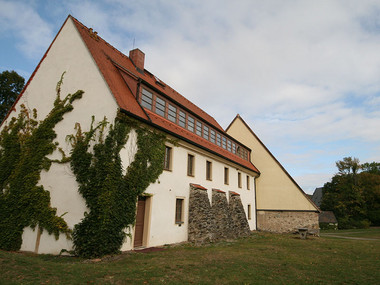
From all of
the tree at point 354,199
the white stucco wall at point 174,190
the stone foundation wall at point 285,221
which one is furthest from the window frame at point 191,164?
the tree at point 354,199

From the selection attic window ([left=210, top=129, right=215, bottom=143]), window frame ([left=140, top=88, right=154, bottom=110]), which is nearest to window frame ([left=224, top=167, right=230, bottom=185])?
attic window ([left=210, top=129, right=215, bottom=143])

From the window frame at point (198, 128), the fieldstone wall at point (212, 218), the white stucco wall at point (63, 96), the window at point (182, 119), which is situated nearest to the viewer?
the white stucco wall at point (63, 96)

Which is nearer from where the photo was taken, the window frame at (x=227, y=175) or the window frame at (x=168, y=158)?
the window frame at (x=168, y=158)

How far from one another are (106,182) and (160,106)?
20.4 ft

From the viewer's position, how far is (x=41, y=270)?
23.9 feet

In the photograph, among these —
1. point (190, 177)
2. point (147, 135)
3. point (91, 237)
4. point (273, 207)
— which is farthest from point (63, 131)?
point (273, 207)

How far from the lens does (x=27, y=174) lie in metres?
12.1

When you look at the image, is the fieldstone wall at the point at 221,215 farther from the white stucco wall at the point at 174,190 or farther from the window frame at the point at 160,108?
the window frame at the point at 160,108

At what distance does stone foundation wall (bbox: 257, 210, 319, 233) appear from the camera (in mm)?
24719

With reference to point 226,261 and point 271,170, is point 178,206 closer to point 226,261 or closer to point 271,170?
point 226,261

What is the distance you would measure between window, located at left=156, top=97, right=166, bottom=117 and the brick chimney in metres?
4.23

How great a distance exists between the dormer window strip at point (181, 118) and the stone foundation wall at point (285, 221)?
8.45m

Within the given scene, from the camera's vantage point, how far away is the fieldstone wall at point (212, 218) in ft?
49.4

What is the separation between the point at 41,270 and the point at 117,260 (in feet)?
8.87
